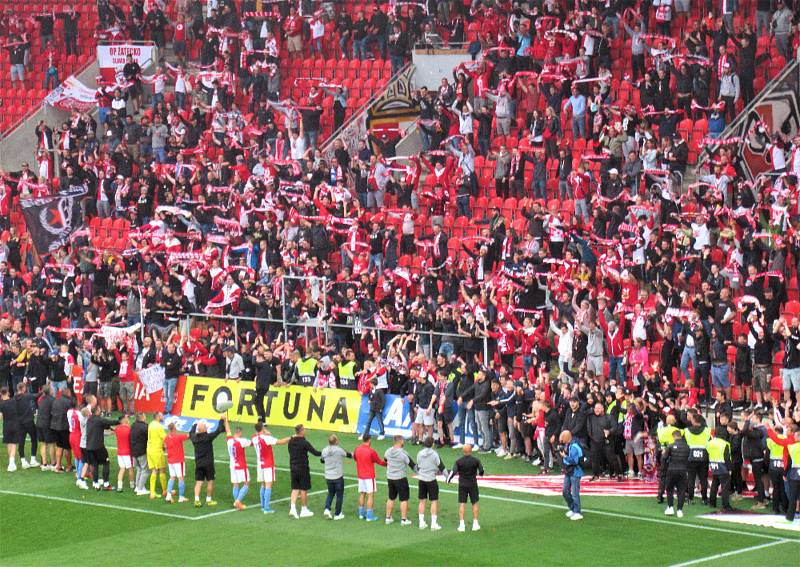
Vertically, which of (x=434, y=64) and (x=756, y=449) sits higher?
(x=434, y=64)

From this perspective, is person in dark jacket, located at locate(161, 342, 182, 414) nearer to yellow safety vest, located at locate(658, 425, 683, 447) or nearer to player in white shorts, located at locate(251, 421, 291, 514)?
player in white shorts, located at locate(251, 421, 291, 514)

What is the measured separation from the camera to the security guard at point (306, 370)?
33844 mm

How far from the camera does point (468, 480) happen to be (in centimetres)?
2436

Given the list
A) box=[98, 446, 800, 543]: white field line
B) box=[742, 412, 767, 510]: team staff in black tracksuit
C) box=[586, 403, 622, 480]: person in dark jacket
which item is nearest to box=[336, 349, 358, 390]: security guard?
box=[98, 446, 800, 543]: white field line

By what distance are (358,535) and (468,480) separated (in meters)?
1.99

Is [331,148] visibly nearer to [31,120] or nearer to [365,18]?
[365,18]

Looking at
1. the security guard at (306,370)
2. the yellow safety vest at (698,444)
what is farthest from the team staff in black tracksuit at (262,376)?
the yellow safety vest at (698,444)

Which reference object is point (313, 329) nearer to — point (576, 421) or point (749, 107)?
point (576, 421)

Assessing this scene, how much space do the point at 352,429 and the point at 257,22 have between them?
55.5 ft

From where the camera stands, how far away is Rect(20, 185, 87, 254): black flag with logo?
40.9 metres

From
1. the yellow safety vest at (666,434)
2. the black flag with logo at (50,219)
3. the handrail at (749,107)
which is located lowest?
the yellow safety vest at (666,434)

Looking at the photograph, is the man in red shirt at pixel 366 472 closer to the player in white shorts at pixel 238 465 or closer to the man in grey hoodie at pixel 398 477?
the man in grey hoodie at pixel 398 477

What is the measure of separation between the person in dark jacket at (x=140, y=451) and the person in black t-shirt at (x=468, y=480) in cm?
615

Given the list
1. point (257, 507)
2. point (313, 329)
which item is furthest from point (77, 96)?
point (257, 507)
